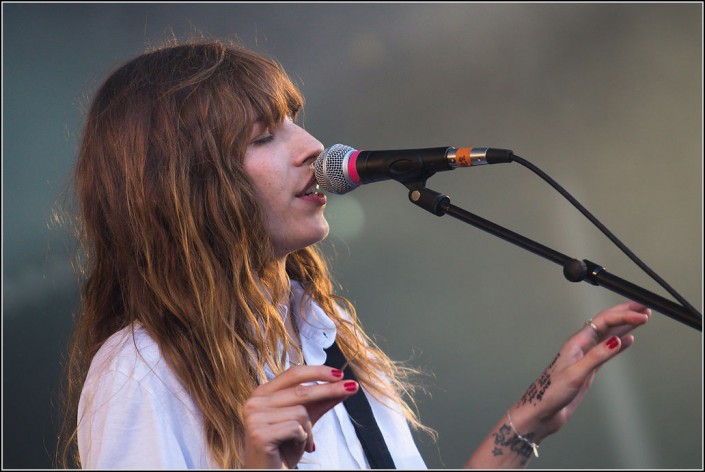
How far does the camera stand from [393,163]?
1428mm

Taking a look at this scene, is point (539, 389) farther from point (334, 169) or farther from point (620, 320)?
point (334, 169)

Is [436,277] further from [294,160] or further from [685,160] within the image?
[294,160]

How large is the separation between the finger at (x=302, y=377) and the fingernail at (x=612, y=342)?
16.8 inches

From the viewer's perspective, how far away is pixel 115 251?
1862 mm

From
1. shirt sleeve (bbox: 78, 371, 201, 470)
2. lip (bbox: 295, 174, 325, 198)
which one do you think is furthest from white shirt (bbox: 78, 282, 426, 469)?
lip (bbox: 295, 174, 325, 198)

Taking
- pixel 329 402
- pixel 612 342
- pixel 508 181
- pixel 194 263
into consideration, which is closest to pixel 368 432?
pixel 194 263

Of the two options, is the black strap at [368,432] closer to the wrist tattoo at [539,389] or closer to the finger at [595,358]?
the wrist tattoo at [539,389]

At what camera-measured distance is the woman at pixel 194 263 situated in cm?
157

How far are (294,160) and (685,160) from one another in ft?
10.4

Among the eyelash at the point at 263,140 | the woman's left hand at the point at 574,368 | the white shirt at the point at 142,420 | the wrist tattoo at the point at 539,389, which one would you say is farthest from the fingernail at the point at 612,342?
the eyelash at the point at 263,140

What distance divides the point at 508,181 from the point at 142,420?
2.96 m

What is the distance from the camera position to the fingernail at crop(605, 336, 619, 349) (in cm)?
123

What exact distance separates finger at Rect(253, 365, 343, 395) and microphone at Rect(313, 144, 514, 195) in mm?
400

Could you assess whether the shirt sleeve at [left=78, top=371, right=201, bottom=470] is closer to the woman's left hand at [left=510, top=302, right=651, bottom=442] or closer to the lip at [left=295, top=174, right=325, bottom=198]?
the lip at [left=295, top=174, right=325, bottom=198]
